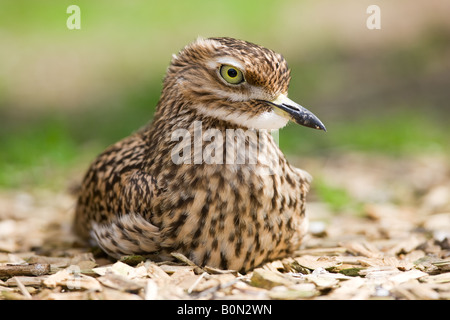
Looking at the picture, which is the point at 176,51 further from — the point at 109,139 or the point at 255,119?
the point at 255,119

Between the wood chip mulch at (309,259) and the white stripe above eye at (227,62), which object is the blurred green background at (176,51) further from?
Result: the white stripe above eye at (227,62)

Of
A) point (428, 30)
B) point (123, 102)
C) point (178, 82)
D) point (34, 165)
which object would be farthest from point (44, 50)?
point (178, 82)

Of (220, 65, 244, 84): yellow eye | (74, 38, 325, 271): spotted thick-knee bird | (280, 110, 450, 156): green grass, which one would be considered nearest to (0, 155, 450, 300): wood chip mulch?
(74, 38, 325, 271): spotted thick-knee bird

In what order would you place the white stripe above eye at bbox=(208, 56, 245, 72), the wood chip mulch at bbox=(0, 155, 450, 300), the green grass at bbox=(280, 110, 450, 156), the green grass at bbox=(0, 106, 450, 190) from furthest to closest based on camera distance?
1. the green grass at bbox=(280, 110, 450, 156)
2. the green grass at bbox=(0, 106, 450, 190)
3. the white stripe above eye at bbox=(208, 56, 245, 72)
4. the wood chip mulch at bbox=(0, 155, 450, 300)

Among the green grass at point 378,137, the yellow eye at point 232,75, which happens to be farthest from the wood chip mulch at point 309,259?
the yellow eye at point 232,75

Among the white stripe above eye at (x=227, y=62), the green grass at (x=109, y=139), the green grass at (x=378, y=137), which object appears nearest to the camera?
the white stripe above eye at (x=227, y=62)

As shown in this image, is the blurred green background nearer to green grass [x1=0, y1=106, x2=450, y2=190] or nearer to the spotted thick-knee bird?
green grass [x1=0, y1=106, x2=450, y2=190]

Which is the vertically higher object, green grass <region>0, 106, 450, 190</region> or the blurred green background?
the blurred green background
